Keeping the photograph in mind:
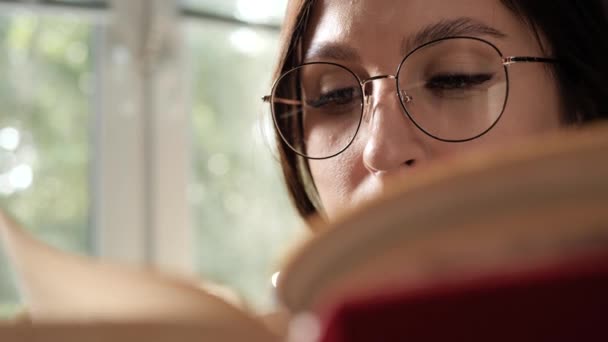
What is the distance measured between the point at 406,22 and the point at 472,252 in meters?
0.47

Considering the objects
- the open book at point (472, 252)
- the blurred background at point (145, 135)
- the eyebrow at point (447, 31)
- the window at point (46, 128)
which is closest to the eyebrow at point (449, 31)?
the eyebrow at point (447, 31)

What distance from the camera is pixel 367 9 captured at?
0.67 meters

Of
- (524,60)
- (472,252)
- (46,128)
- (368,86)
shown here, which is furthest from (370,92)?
(46,128)

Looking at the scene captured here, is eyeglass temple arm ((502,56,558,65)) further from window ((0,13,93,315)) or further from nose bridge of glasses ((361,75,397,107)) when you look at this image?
→ window ((0,13,93,315))

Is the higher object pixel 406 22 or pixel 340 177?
pixel 406 22

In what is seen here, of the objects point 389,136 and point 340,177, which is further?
point 340,177

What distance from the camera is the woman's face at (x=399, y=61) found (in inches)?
24.2

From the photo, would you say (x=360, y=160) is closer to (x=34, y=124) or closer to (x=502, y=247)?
(x=502, y=247)

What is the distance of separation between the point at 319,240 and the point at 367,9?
1.63 feet

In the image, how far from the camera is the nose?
0.58m

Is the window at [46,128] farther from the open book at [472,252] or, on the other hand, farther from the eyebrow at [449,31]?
the open book at [472,252]

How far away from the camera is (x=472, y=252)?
199 mm

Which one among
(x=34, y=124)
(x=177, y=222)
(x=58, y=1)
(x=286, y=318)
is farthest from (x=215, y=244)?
(x=286, y=318)

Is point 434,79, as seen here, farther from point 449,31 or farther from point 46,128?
point 46,128
